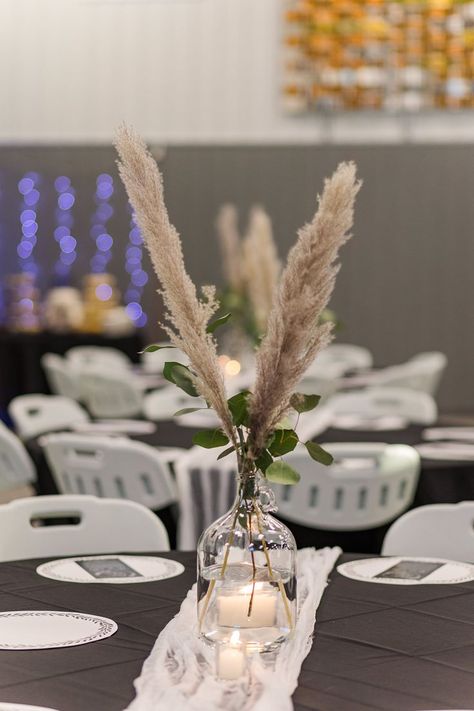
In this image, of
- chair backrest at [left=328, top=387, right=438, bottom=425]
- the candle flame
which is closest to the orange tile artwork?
chair backrest at [left=328, top=387, right=438, bottom=425]

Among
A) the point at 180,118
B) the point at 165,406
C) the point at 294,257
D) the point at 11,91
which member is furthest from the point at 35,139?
the point at 294,257

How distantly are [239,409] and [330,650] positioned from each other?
403mm

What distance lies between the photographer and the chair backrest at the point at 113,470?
12.7ft

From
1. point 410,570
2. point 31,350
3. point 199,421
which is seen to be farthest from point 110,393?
point 410,570

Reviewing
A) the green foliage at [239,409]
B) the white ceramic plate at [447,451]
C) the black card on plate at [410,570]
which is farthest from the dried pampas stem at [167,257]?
the white ceramic plate at [447,451]

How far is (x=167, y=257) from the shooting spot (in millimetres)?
1905

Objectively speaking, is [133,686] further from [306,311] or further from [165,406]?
[165,406]

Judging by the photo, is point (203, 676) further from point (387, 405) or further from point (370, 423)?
point (387, 405)

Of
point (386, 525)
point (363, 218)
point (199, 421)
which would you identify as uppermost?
point (363, 218)

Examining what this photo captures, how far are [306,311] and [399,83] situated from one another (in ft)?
31.8

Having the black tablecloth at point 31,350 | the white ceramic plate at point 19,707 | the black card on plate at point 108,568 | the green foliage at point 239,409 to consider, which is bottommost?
the black tablecloth at point 31,350

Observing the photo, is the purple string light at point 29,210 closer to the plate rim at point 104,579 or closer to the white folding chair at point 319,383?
the white folding chair at point 319,383

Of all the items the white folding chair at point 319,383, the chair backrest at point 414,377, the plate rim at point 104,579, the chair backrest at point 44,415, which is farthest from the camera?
the chair backrest at point 414,377

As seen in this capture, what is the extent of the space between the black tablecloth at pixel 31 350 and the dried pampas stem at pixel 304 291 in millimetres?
7462
